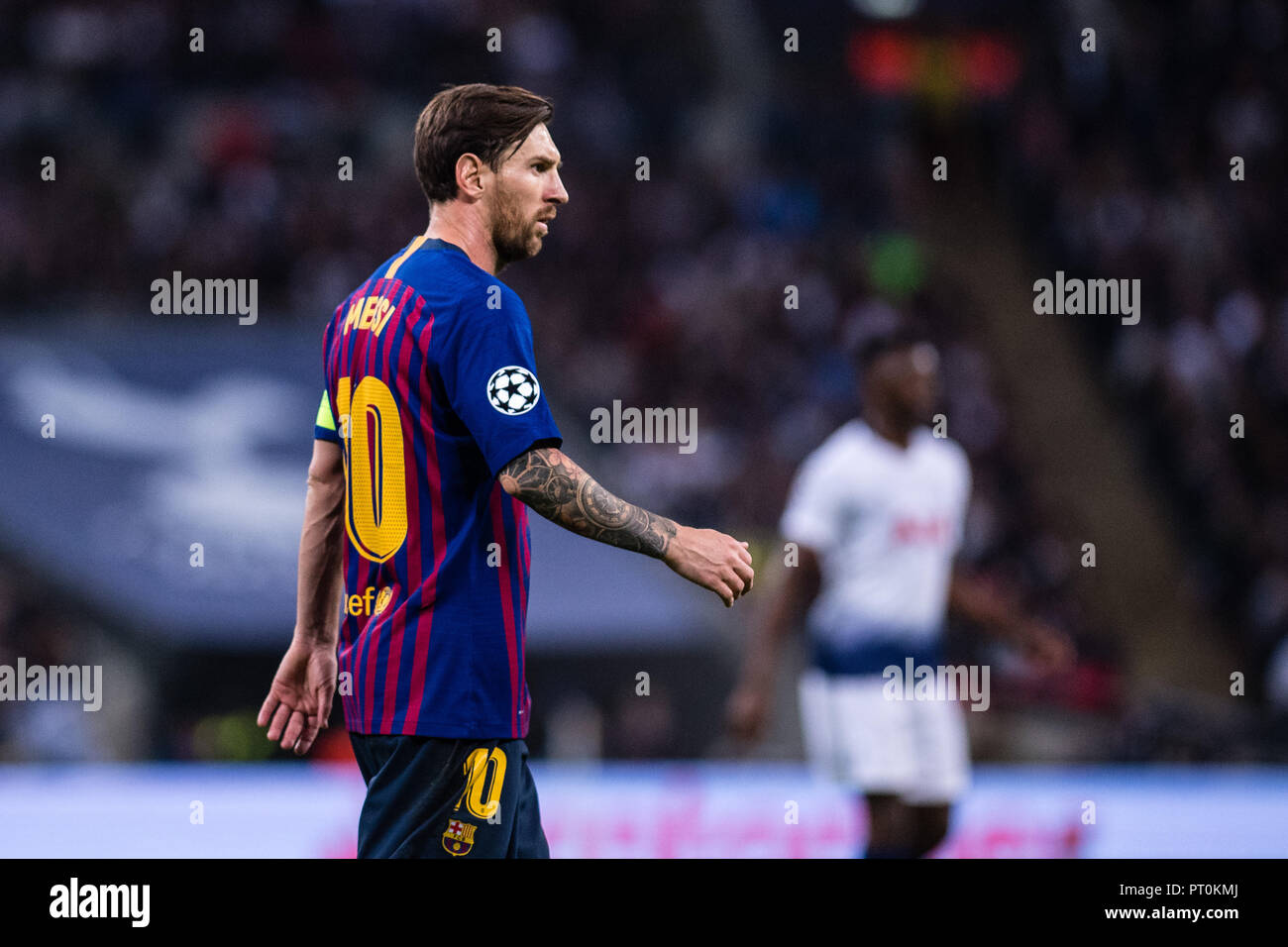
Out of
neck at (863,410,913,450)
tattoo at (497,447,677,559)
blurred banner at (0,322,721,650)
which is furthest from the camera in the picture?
blurred banner at (0,322,721,650)

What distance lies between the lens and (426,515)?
331cm

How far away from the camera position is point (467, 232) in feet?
11.3

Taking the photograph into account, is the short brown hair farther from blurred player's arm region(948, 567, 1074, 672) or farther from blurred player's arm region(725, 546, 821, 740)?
blurred player's arm region(948, 567, 1074, 672)

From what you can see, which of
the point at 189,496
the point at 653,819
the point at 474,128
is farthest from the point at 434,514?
the point at 189,496

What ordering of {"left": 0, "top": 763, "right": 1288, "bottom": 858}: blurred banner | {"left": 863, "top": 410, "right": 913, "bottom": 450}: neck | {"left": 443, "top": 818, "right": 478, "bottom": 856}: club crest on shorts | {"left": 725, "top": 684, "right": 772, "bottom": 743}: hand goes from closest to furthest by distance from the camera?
{"left": 443, "top": 818, "right": 478, "bottom": 856}: club crest on shorts → {"left": 725, "top": 684, "right": 772, "bottom": 743}: hand → {"left": 863, "top": 410, "right": 913, "bottom": 450}: neck → {"left": 0, "top": 763, "right": 1288, "bottom": 858}: blurred banner

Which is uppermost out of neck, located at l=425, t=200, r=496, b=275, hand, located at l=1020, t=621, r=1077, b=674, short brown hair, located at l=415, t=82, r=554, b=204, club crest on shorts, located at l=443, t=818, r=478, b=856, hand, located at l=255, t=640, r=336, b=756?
short brown hair, located at l=415, t=82, r=554, b=204

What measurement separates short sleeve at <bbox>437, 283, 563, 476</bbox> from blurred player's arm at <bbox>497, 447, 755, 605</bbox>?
4cm

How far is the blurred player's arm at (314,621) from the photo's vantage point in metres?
3.67

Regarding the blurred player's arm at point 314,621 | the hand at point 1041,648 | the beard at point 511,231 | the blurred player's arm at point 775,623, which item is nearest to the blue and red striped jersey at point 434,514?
the beard at point 511,231

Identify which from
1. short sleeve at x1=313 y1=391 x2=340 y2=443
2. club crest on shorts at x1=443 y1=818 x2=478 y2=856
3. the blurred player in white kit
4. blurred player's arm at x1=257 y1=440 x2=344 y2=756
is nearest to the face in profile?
short sleeve at x1=313 y1=391 x2=340 y2=443

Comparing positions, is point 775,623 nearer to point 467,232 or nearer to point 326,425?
point 326,425

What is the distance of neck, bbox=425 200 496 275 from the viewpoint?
3.44 meters

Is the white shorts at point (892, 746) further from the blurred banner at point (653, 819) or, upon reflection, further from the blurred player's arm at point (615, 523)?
the blurred player's arm at point (615, 523)
